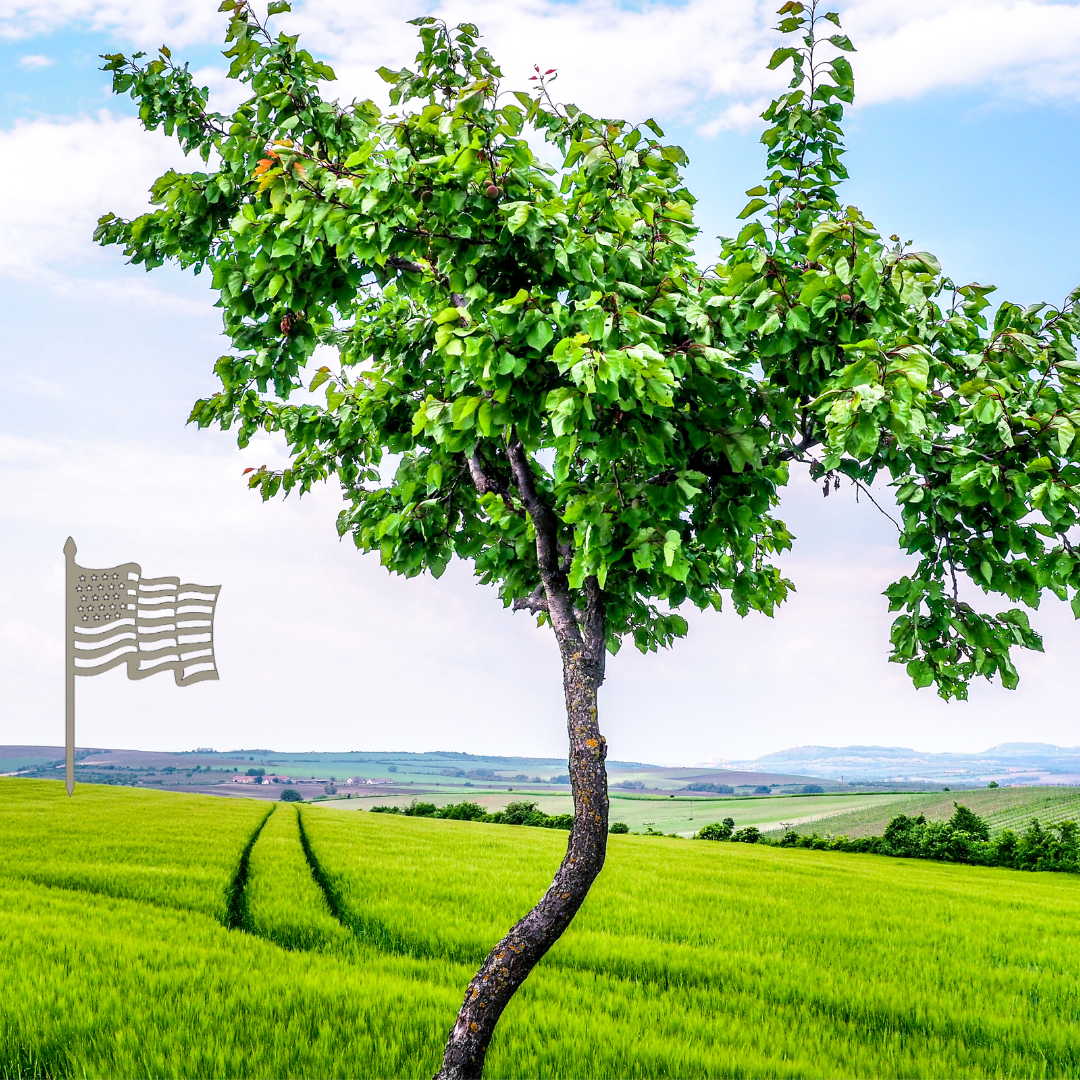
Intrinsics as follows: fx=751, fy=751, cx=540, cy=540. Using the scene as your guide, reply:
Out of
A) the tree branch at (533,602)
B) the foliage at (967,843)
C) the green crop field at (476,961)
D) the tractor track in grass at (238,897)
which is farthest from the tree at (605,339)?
the foliage at (967,843)

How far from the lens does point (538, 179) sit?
433cm

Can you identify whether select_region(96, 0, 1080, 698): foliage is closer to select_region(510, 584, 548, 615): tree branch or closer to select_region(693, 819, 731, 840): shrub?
select_region(510, 584, 548, 615): tree branch

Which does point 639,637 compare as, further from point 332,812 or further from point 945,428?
point 332,812

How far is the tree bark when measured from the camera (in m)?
4.86

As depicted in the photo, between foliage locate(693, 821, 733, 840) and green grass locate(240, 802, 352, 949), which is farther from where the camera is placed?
foliage locate(693, 821, 733, 840)

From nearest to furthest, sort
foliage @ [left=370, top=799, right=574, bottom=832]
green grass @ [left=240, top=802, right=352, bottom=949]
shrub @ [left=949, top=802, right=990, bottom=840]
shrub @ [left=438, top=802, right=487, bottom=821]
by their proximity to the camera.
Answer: green grass @ [left=240, top=802, right=352, bottom=949], shrub @ [left=949, top=802, right=990, bottom=840], foliage @ [left=370, top=799, right=574, bottom=832], shrub @ [left=438, top=802, right=487, bottom=821]

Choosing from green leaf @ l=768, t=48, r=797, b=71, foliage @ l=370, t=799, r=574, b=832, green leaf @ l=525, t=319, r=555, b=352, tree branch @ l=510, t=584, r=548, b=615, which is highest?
green leaf @ l=768, t=48, r=797, b=71

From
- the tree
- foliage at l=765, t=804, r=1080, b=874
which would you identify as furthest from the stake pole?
foliage at l=765, t=804, r=1080, b=874

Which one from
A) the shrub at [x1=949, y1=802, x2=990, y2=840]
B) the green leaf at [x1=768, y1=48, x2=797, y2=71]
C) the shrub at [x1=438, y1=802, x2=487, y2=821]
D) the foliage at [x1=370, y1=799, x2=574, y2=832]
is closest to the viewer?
the green leaf at [x1=768, y1=48, x2=797, y2=71]

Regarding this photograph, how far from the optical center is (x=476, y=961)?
9.18 meters

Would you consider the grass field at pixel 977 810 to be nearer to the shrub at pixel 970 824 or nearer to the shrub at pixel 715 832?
the shrub at pixel 970 824

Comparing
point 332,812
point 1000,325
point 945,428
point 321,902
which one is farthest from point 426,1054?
point 332,812

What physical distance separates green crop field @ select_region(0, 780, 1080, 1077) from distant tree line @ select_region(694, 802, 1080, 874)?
32.8 ft

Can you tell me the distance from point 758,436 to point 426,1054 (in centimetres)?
580
